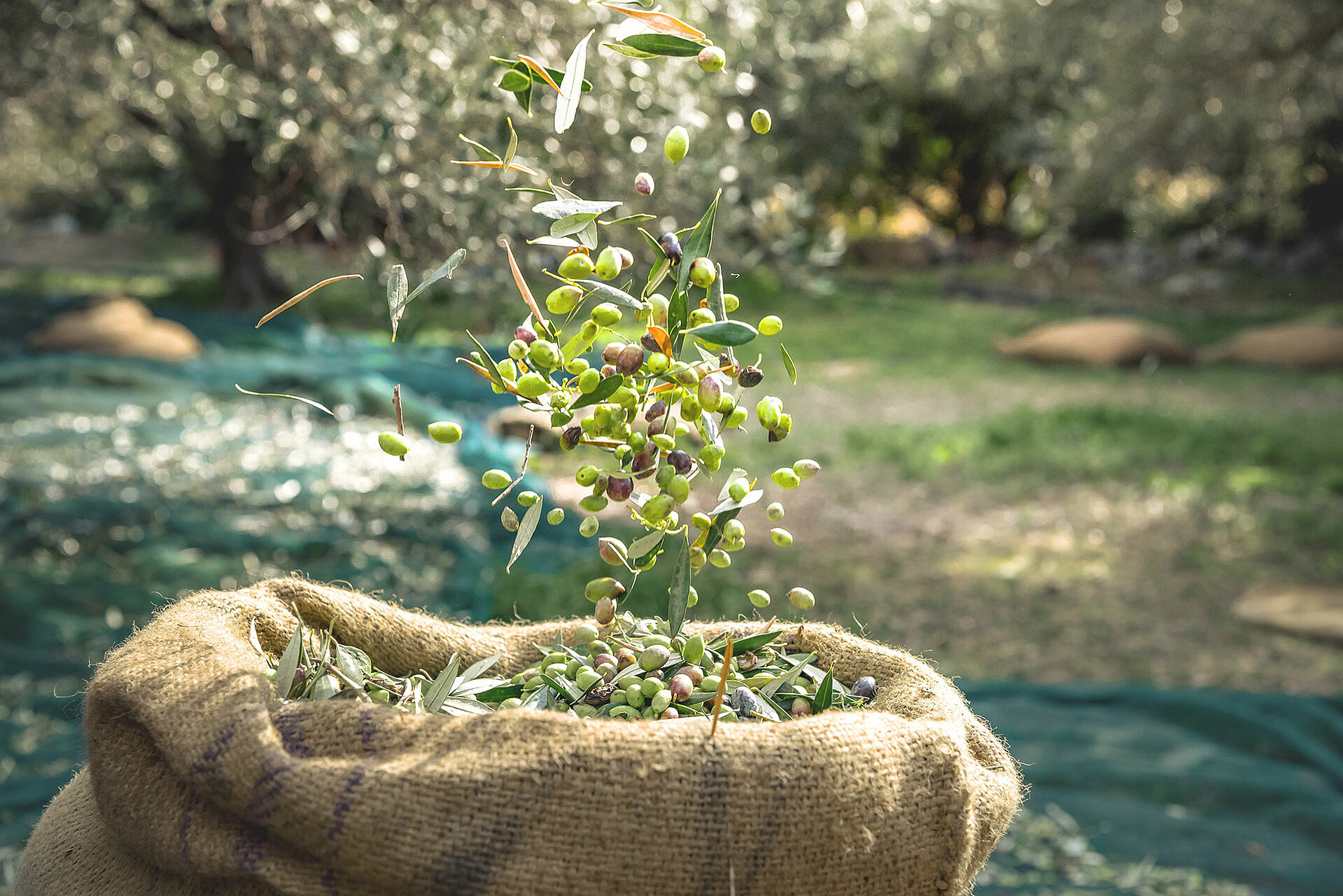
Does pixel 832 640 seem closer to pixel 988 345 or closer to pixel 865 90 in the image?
pixel 988 345

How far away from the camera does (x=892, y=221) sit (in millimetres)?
24859

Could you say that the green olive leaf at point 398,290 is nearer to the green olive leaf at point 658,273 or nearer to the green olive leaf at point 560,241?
the green olive leaf at point 560,241

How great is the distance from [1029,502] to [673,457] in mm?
6743

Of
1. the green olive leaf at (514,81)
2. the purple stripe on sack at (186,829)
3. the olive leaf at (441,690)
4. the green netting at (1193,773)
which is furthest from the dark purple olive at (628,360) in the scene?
the green netting at (1193,773)

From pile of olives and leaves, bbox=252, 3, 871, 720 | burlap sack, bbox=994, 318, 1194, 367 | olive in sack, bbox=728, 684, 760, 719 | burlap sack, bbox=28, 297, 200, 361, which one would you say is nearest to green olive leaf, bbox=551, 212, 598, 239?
pile of olives and leaves, bbox=252, 3, 871, 720

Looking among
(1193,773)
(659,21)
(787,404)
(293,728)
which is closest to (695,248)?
(659,21)

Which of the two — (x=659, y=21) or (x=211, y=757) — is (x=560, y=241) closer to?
(x=659, y=21)

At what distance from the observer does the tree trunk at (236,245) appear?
13039mm

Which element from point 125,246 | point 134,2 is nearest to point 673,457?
point 134,2

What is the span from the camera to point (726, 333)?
4.14 ft

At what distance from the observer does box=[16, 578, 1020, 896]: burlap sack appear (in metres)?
1.23

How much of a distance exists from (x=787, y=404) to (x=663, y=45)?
9855mm

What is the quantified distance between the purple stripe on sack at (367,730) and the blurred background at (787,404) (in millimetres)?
866

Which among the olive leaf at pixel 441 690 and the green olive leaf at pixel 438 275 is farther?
the olive leaf at pixel 441 690
